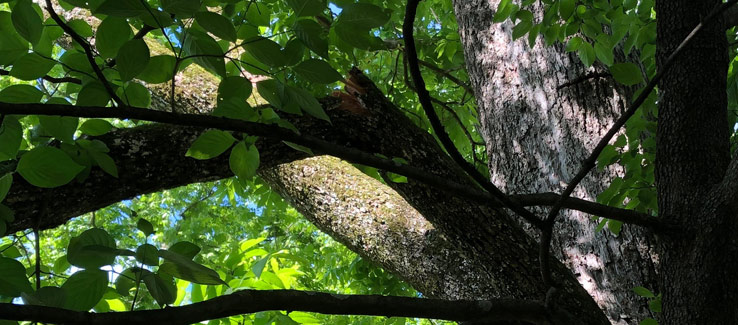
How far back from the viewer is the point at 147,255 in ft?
2.88

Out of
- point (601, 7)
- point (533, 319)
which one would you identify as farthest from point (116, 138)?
point (601, 7)

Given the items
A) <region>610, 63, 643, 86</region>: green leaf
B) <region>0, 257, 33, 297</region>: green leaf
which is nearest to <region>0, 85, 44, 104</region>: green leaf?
<region>0, 257, 33, 297</region>: green leaf

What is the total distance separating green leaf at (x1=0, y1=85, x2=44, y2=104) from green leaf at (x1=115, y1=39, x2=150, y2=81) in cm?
25

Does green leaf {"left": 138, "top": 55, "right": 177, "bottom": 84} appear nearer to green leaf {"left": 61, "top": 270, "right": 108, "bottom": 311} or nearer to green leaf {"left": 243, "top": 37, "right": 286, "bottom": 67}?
green leaf {"left": 243, "top": 37, "right": 286, "bottom": 67}

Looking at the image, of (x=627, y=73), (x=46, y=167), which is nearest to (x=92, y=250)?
(x=46, y=167)

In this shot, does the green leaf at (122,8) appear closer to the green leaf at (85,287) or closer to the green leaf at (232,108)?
the green leaf at (232,108)

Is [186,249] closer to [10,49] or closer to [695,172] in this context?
[10,49]

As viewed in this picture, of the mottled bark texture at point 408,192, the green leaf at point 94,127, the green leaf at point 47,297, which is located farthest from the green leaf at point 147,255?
the mottled bark texture at point 408,192

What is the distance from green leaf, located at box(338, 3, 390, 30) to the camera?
0.95 metres

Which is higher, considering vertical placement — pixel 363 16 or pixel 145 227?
pixel 363 16

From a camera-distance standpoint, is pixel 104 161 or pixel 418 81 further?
pixel 104 161

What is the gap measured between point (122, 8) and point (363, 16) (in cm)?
35

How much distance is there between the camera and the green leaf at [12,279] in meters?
0.81

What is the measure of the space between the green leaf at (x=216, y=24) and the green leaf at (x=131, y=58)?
87mm
